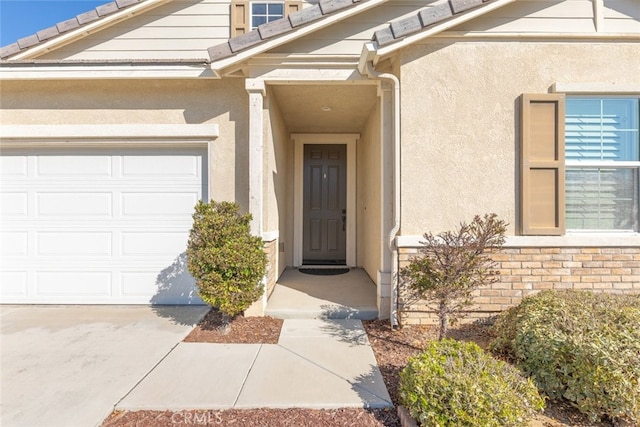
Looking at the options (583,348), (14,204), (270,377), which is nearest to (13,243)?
(14,204)

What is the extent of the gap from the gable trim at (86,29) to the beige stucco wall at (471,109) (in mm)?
4469

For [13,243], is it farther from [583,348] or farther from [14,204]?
[583,348]

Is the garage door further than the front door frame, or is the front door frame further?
the front door frame

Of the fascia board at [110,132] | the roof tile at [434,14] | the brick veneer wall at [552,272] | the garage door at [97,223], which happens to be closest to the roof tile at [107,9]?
the fascia board at [110,132]

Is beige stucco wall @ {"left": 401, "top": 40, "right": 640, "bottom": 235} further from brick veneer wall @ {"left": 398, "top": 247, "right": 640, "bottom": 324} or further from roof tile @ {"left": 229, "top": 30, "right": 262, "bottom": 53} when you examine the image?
roof tile @ {"left": 229, "top": 30, "right": 262, "bottom": 53}

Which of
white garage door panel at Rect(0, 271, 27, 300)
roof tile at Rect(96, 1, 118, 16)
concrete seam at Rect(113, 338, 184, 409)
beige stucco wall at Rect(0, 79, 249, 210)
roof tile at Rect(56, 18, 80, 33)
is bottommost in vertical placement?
concrete seam at Rect(113, 338, 184, 409)

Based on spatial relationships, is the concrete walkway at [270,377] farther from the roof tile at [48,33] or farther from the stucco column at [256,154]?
the roof tile at [48,33]

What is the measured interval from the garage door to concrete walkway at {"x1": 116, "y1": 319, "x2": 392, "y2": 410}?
1.75 metres

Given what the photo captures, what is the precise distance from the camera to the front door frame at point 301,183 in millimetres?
6779

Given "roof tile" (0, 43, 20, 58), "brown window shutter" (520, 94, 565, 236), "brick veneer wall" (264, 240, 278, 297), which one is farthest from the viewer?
"roof tile" (0, 43, 20, 58)

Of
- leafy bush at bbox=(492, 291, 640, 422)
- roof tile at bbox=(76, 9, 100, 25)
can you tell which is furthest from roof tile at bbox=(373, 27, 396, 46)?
roof tile at bbox=(76, 9, 100, 25)

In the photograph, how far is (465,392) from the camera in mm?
2033

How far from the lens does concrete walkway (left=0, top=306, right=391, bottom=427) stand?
2408 mm

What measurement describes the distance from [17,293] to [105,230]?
62.5 inches
